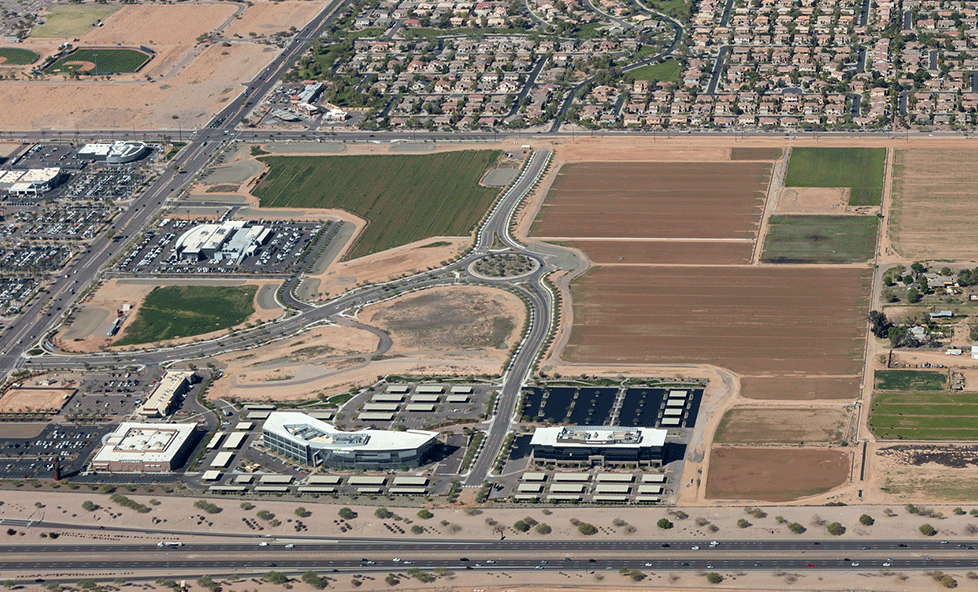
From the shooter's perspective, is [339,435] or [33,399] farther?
[33,399]

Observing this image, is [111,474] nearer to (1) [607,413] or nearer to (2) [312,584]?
(2) [312,584]

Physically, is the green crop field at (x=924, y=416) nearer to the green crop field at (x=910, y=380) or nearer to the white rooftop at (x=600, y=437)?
the green crop field at (x=910, y=380)

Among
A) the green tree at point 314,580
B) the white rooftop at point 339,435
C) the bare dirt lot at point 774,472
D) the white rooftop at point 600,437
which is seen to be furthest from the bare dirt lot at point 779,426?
the green tree at point 314,580

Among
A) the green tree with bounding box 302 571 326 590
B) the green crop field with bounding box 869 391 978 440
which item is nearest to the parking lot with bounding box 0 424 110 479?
the green tree with bounding box 302 571 326 590

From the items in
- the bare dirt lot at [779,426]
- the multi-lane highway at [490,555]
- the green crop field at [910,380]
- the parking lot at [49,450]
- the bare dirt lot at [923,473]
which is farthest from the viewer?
the green crop field at [910,380]

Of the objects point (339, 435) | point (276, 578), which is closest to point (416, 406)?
point (339, 435)

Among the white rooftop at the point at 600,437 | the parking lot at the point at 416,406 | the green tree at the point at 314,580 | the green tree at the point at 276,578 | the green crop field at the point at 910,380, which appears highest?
the green crop field at the point at 910,380

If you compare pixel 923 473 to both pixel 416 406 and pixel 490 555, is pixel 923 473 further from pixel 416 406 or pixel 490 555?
pixel 416 406
